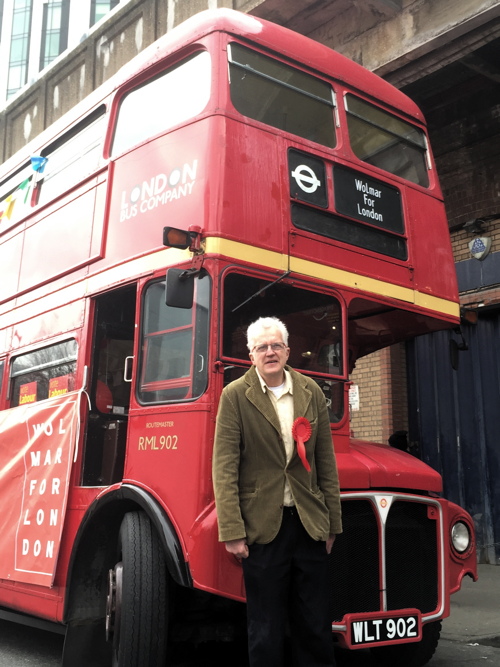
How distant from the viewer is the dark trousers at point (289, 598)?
11.5ft

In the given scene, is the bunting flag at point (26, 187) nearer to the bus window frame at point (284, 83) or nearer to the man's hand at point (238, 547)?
the bus window frame at point (284, 83)

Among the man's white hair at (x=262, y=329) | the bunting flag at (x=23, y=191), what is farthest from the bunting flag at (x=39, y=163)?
the man's white hair at (x=262, y=329)

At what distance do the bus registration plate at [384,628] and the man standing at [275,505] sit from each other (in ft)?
1.89

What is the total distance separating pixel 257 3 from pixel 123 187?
5.49 m

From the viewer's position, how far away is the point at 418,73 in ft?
29.5

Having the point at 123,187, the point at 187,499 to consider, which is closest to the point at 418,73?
the point at 123,187

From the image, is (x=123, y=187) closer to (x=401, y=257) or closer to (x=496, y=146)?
(x=401, y=257)

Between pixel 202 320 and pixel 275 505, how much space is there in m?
1.31

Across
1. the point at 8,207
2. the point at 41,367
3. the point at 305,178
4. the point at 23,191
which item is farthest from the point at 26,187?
the point at 305,178

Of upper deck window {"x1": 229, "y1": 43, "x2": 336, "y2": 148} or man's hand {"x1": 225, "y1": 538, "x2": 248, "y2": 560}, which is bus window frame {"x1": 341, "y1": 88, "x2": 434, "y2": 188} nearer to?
upper deck window {"x1": 229, "y1": 43, "x2": 336, "y2": 148}

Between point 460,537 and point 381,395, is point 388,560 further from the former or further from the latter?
point 381,395

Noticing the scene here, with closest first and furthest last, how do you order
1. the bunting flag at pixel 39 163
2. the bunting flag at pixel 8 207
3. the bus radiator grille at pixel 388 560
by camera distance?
1. the bus radiator grille at pixel 388 560
2. the bunting flag at pixel 39 163
3. the bunting flag at pixel 8 207

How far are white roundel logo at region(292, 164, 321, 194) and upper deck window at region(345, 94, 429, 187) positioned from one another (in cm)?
58

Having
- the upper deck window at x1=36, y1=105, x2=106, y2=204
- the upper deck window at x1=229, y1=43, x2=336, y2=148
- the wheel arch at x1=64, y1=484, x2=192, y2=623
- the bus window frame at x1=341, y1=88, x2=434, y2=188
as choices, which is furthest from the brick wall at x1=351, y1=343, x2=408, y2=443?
the wheel arch at x1=64, y1=484, x2=192, y2=623
